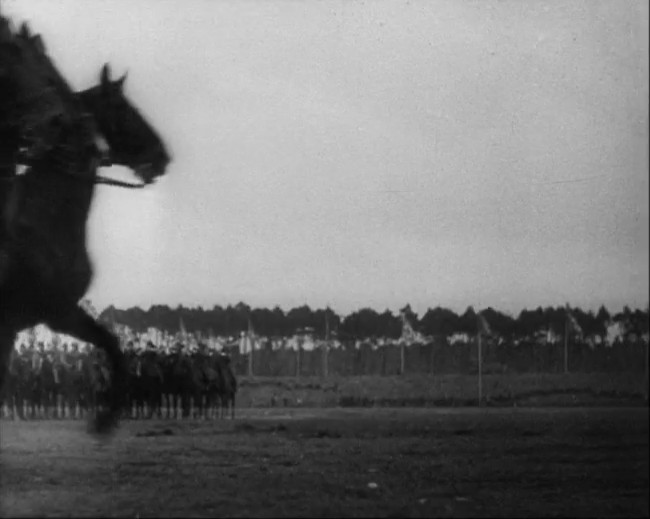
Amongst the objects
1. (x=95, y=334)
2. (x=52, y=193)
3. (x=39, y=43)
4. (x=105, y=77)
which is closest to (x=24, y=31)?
(x=39, y=43)

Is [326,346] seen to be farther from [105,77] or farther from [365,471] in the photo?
[105,77]

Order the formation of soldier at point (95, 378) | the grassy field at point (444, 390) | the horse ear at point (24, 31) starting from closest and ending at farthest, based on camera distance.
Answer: the horse ear at point (24, 31) < the grassy field at point (444, 390) < the formation of soldier at point (95, 378)

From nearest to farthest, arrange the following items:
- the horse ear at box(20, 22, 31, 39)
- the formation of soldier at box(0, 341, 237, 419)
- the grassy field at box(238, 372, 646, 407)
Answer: the horse ear at box(20, 22, 31, 39) → the grassy field at box(238, 372, 646, 407) → the formation of soldier at box(0, 341, 237, 419)

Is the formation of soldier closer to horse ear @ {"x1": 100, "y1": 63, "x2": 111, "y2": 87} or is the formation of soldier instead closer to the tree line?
the tree line

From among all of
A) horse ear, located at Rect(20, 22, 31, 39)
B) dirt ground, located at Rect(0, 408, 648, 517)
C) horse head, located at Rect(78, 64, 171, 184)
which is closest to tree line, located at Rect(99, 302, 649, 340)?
dirt ground, located at Rect(0, 408, 648, 517)

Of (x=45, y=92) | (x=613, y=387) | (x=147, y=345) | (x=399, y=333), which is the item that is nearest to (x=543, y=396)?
(x=613, y=387)

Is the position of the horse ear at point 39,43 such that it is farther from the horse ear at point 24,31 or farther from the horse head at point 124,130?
the horse head at point 124,130

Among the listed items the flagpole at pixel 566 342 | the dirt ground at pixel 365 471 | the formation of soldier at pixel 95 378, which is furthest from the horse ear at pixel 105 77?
the flagpole at pixel 566 342
